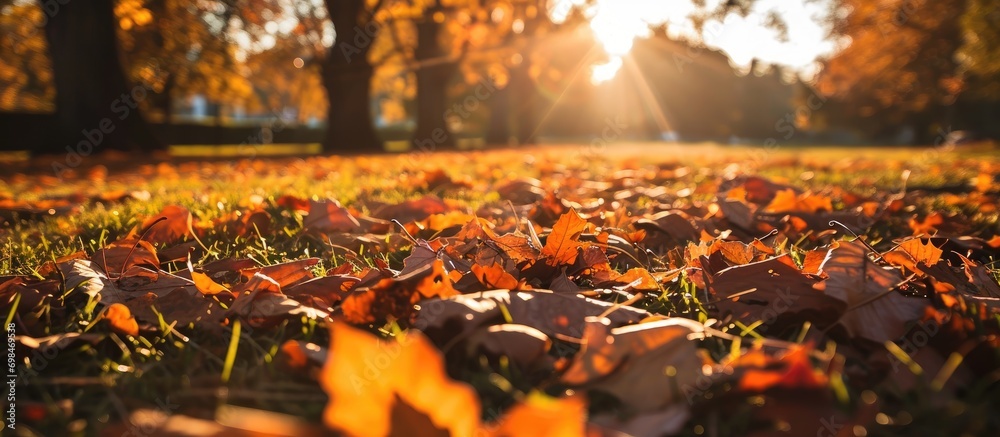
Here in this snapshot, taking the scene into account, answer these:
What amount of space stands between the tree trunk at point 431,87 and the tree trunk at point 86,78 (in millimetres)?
8274

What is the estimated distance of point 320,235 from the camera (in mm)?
2486

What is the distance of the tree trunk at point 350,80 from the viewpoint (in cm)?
1515

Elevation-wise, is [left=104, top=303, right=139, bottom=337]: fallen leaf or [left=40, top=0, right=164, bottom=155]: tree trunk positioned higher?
[left=104, top=303, right=139, bottom=337]: fallen leaf

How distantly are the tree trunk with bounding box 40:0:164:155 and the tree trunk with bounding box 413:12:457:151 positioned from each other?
8.27 m

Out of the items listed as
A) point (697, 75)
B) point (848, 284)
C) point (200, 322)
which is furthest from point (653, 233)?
point (697, 75)

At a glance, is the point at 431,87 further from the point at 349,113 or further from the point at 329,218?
the point at 329,218

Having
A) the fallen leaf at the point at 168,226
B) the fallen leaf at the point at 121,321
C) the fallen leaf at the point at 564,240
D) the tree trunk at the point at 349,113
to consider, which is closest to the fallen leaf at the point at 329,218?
the fallen leaf at the point at 168,226

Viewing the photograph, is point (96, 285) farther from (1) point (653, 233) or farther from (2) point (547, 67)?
(2) point (547, 67)

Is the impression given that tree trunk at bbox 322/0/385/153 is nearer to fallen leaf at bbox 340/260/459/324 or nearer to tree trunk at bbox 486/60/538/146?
tree trunk at bbox 486/60/538/146

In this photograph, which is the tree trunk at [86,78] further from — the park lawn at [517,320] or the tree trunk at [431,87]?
the park lawn at [517,320]

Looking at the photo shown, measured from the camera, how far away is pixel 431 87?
2122 centimetres

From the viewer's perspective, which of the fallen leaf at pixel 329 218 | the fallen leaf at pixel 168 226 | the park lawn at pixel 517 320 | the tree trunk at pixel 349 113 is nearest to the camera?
the park lawn at pixel 517 320

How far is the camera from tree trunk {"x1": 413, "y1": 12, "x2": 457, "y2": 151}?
64.2 feet

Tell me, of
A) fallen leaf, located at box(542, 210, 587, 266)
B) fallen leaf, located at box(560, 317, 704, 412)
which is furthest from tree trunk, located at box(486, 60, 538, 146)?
fallen leaf, located at box(560, 317, 704, 412)
